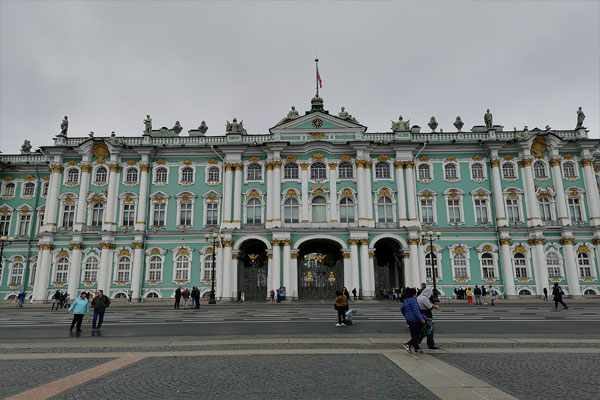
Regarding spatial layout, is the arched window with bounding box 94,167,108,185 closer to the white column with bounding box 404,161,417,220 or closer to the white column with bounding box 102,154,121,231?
the white column with bounding box 102,154,121,231

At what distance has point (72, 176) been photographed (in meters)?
42.7

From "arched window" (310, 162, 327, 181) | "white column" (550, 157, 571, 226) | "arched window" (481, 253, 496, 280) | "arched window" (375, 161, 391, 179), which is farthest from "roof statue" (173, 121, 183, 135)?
"white column" (550, 157, 571, 226)

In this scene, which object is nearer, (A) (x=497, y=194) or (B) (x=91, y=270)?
(B) (x=91, y=270)

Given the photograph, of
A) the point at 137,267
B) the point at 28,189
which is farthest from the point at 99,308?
the point at 28,189

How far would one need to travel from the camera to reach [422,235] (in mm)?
38312

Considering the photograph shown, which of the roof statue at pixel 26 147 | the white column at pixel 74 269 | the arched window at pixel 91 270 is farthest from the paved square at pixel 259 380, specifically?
the roof statue at pixel 26 147

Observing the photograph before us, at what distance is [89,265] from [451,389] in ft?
135

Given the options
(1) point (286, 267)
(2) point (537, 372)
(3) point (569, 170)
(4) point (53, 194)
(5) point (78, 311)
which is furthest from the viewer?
(4) point (53, 194)

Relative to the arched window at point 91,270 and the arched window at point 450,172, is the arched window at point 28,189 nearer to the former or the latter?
the arched window at point 91,270

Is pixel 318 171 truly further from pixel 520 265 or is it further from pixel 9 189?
pixel 9 189

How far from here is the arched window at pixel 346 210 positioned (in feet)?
132

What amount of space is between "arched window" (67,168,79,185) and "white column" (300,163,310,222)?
24.3 meters

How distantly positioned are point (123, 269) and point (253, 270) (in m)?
13.1

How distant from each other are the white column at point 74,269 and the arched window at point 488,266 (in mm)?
40235
